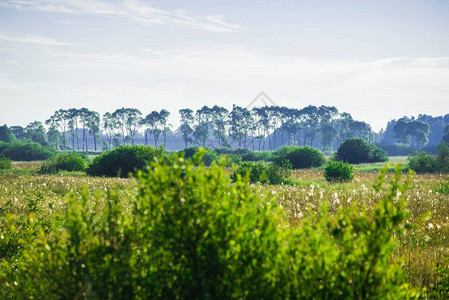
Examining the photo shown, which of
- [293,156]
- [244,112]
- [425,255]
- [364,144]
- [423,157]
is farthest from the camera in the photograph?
[244,112]

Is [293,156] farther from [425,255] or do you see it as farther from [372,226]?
[372,226]

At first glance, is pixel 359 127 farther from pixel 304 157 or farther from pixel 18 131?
pixel 18 131

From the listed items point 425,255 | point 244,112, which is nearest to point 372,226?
point 425,255

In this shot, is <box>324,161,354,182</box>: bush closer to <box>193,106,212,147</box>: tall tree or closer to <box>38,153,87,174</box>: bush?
<box>38,153,87,174</box>: bush

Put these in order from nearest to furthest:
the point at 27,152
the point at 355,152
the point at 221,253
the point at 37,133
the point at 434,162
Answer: the point at 221,253
the point at 434,162
the point at 355,152
the point at 27,152
the point at 37,133

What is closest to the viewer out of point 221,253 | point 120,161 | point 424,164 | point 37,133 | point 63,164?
point 221,253

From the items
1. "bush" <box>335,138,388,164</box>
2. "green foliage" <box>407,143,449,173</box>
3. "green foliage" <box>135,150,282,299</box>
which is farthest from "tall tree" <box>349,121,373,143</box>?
"green foliage" <box>135,150,282,299</box>

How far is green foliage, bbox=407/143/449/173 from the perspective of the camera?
30.0 meters

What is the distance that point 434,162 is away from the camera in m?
31.0

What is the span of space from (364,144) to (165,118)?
3092 inches

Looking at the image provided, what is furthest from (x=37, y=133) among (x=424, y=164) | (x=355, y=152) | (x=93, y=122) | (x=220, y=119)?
(x=424, y=164)

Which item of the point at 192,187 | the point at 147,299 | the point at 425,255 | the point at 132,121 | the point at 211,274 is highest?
the point at 132,121

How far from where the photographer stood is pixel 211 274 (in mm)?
2941

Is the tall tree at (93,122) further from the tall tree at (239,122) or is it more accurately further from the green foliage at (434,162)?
the green foliage at (434,162)
